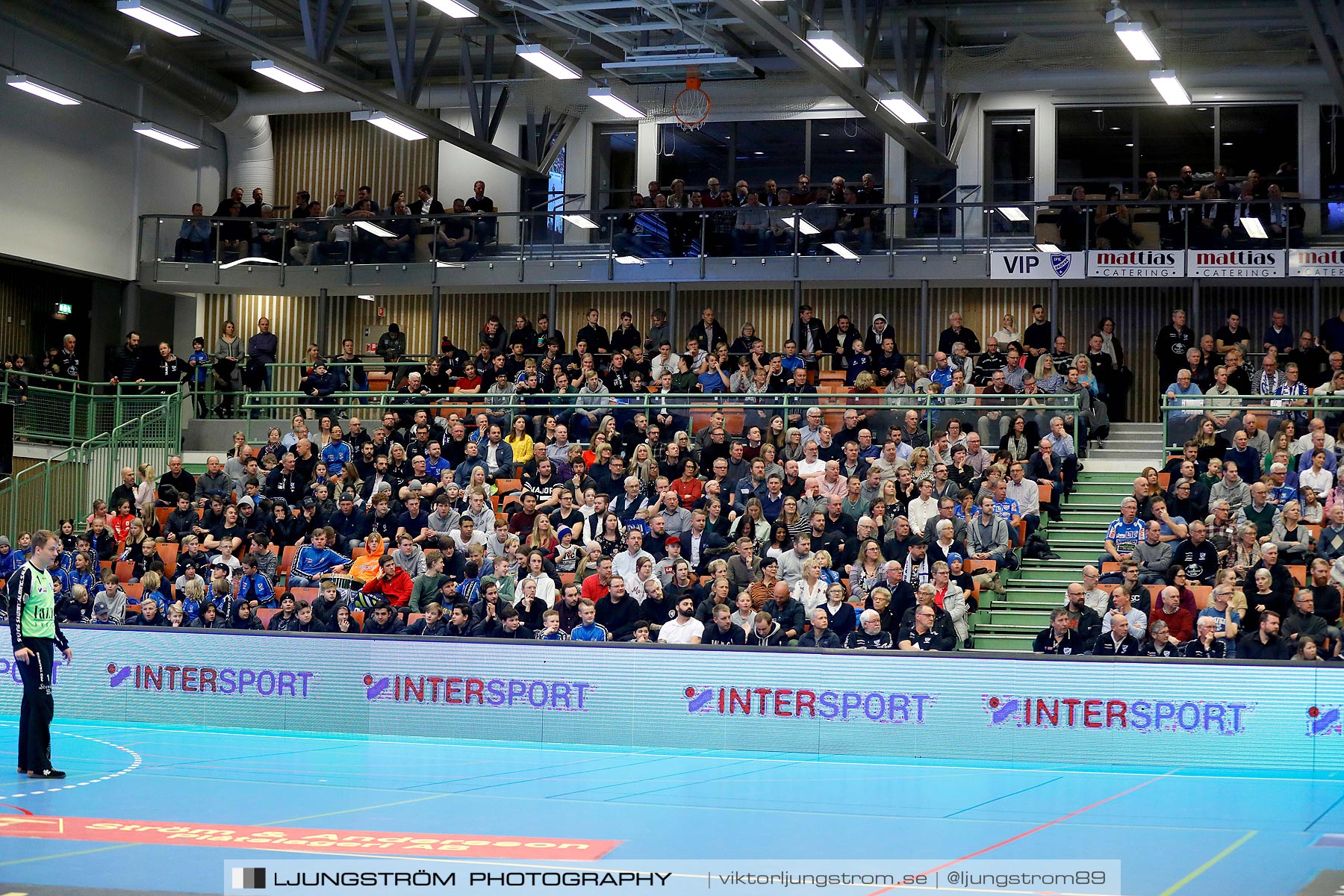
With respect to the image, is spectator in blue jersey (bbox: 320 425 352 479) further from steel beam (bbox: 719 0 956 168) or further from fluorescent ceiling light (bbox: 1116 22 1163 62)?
fluorescent ceiling light (bbox: 1116 22 1163 62)

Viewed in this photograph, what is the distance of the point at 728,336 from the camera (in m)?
31.0

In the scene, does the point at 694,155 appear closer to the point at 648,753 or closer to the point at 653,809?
the point at 648,753

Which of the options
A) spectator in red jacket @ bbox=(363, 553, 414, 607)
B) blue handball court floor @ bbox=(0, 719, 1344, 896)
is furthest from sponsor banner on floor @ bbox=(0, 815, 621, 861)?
spectator in red jacket @ bbox=(363, 553, 414, 607)

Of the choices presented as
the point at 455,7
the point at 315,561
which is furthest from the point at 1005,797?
the point at 455,7

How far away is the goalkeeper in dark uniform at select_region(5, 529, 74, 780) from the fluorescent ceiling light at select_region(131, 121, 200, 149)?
1828 centimetres

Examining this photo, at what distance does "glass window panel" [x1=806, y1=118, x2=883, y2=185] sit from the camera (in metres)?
30.8

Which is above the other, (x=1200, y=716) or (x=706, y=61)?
(x=706, y=61)

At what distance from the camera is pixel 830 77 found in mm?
23203

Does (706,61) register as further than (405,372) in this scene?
No

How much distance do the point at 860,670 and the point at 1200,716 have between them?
303cm

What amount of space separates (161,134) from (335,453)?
988cm

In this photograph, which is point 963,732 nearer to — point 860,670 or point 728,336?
point 860,670

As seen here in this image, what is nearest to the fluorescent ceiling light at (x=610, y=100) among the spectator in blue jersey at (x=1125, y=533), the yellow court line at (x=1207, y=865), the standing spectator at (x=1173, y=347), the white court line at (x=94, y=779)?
the standing spectator at (x=1173, y=347)

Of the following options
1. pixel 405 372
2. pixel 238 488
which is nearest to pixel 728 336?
pixel 405 372
